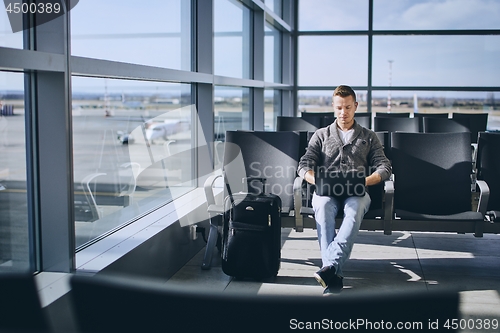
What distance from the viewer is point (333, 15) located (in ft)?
33.8

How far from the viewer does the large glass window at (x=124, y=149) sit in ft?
10.4

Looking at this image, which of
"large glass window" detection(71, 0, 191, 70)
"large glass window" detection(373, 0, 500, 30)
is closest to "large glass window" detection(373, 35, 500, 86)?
"large glass window" detection(373, 0, 500, 30)

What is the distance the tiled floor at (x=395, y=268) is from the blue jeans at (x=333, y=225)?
0.77 ft

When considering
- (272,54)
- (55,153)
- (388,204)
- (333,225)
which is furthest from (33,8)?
(272,54)

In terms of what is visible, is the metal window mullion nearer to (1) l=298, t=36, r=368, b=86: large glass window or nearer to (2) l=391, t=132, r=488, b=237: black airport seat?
(2) l=391, t=132, r=488, b=237: black airport seat

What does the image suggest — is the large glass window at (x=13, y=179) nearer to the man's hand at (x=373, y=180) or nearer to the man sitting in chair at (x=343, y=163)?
the man sitting in chair at (x=343, y=163)

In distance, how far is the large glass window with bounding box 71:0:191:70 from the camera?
122 inches

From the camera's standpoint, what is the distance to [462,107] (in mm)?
Answer: 9977

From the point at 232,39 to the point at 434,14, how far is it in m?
4.82

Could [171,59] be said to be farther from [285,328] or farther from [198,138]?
[285,328]

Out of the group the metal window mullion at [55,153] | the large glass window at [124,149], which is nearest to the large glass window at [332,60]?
the large glass window at [124,149]

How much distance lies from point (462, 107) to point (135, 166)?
293 inches

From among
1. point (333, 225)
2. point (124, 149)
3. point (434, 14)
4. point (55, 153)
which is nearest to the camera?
point (55, 153)

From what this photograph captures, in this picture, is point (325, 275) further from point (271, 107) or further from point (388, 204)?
point (271, 107)
